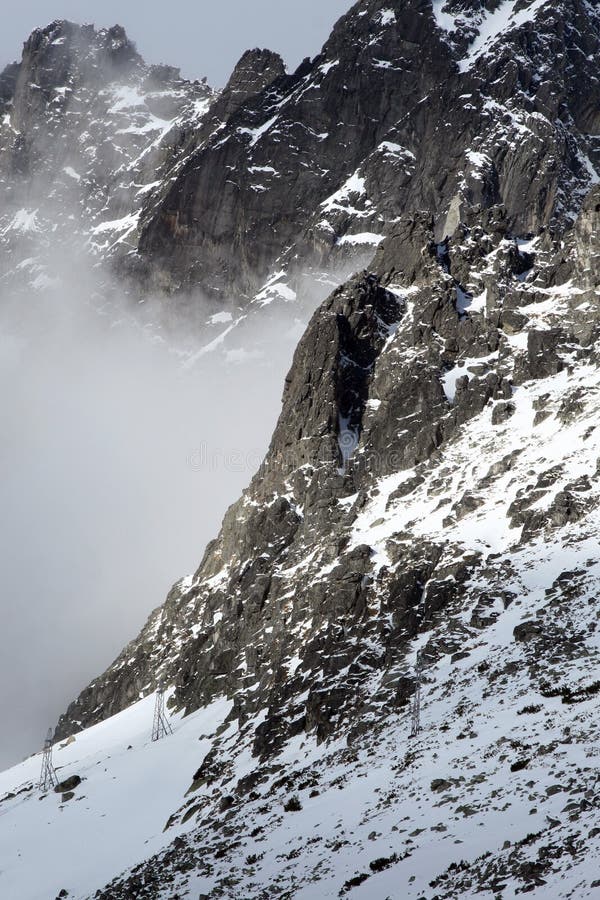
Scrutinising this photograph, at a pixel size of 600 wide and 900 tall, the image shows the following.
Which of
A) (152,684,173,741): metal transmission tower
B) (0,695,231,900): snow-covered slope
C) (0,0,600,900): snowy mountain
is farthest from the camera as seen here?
(152,684,173,741): metal transmission tower

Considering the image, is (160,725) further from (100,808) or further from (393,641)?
(393,641)

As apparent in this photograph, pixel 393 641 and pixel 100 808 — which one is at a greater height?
pixel 393 641

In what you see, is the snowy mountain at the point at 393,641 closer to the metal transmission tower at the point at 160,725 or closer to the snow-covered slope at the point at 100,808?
the snow-covered slope at the point at 100,808

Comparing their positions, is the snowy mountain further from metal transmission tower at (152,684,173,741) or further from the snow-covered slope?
metal transmission tower at (152,684,173,741)

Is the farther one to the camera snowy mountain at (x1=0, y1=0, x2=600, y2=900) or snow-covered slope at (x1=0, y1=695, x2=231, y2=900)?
snow-covered slope at (x1=0, y1=695, x2=231, y2=900)

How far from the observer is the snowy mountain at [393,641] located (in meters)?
35.8

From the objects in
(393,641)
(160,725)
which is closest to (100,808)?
(160,725)

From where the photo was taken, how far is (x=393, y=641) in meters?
68.8

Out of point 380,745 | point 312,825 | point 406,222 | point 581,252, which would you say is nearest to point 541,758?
point 312,825

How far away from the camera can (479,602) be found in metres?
65.6

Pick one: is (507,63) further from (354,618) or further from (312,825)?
(312,825)

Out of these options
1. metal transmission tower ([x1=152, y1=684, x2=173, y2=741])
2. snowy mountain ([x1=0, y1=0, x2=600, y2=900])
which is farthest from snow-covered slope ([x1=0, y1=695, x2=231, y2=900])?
metal transmission tower ([x1=152, y1=684, x2=173, y2=741])

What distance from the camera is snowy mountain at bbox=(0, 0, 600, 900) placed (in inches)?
1410

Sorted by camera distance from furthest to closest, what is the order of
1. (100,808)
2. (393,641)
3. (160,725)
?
(160,725) → (100,808) → (393,641)
